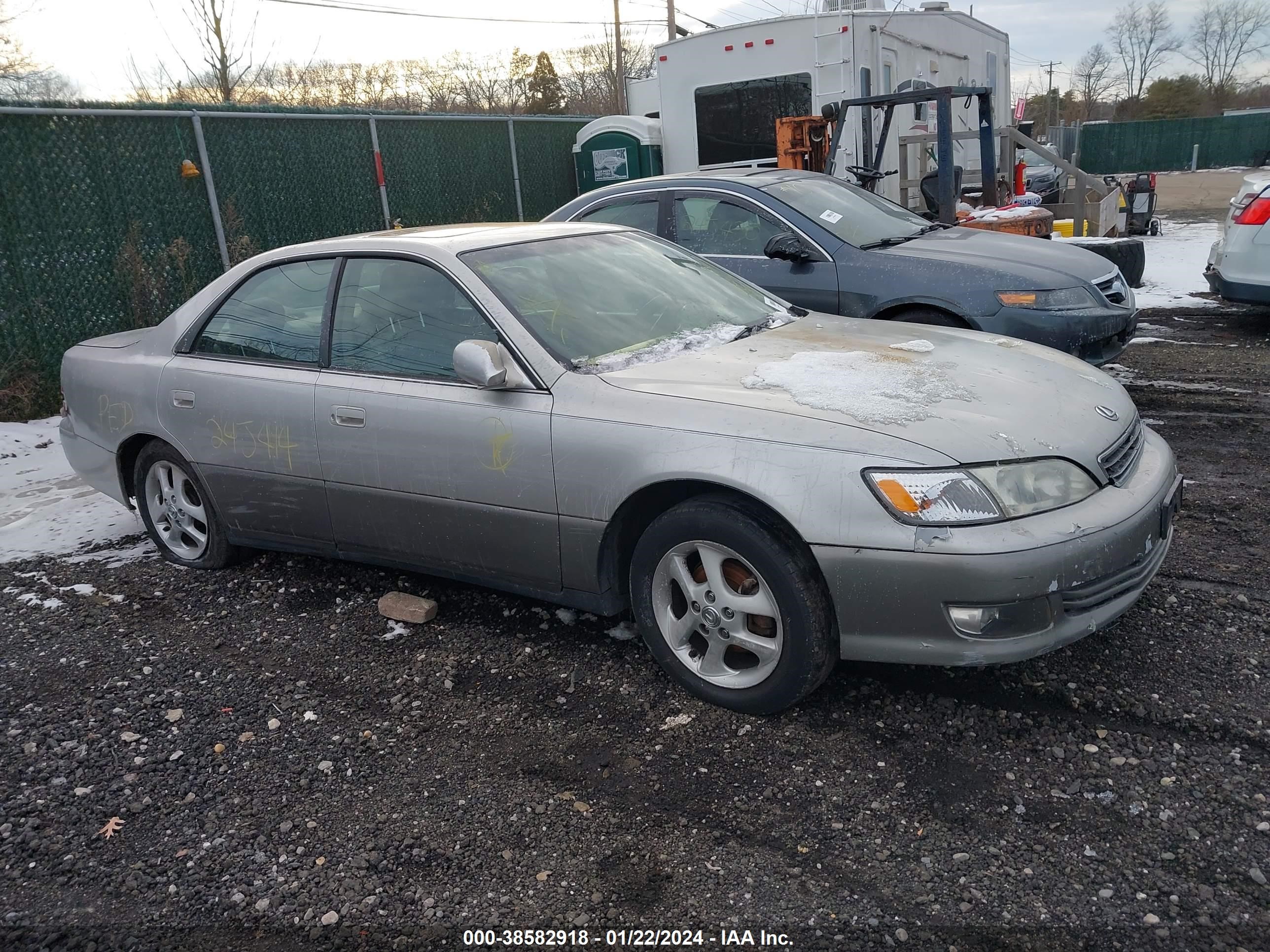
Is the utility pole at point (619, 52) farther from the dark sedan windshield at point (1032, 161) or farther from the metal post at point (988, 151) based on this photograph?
the metal post at point (988, 151)

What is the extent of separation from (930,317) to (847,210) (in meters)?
1.20

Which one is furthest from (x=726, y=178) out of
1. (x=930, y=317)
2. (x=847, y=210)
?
(x=930, y=317)

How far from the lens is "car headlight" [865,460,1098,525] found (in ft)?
9.12

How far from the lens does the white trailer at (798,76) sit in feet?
38.6

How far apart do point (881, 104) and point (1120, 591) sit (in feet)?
25.4

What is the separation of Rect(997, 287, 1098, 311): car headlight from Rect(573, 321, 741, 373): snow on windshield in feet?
8.20

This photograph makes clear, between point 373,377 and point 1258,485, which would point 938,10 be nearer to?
point 1258,485

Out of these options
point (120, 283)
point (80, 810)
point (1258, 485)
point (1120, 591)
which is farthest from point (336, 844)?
point (120, 283)

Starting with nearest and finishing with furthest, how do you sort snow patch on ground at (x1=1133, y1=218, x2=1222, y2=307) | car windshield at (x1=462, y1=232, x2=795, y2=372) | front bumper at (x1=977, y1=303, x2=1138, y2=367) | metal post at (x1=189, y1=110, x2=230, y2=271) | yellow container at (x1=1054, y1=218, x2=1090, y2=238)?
car windshield at (x1=462, y1=232, x2=795, y2=372) → front bumper at (x1=977, y1=303, x2=1138, y2=367) → metal post at (x1=189, y1=110, x2=230, y2=271) → snow patch on ground at (x1=1133, y1=218, x2=1222, y2=307) → yellow container at (x1=1054, y1=218, x2=1090, y2=238)

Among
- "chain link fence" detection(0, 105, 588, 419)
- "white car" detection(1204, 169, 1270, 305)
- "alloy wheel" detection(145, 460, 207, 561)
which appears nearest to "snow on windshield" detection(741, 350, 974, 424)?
"alloy wheel" detection(145, 460, 207, 561)

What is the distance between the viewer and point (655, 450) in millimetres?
3146

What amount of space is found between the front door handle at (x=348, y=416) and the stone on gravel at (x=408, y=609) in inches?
31.6

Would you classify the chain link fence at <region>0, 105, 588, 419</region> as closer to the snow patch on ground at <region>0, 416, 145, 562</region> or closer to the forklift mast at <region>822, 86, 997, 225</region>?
the snow patch on ground at <region>0, 416, 145, 562</region>

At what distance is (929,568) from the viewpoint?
109 inches
